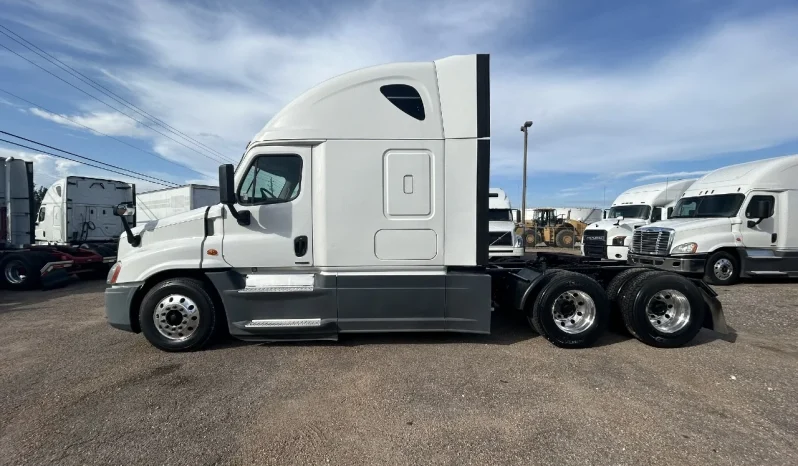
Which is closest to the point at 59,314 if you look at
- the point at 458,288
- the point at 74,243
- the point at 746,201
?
the point at 74,243

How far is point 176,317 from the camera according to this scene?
464 cm

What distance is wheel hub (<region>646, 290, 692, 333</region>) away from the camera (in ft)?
15.6

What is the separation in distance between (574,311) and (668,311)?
4.13 ft

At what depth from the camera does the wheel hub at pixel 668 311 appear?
4.75m

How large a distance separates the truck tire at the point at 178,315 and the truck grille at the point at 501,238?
6.80 meters

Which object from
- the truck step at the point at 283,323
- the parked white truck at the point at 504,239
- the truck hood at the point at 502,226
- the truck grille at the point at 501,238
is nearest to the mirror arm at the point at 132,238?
the truck step at the point at 283,323

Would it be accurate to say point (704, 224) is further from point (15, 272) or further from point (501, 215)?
point (15, 272)

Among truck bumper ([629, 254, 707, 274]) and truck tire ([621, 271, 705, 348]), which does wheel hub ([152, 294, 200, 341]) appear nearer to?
truck tire ([621, 271, 705, 348])

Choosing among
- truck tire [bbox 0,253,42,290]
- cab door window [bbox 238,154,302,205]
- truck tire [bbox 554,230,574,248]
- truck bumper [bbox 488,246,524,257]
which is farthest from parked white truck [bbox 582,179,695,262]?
truck tire [bbox 0,253,42,290]

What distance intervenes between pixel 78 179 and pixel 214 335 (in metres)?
11.6

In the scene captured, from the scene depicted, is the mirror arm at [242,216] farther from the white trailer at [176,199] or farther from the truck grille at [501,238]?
the white trailer at [176,199]

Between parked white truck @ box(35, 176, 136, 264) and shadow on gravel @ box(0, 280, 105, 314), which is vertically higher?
parked white truck @ box(35, 176, 136, 264)

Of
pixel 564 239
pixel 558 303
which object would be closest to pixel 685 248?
pixel 558 303

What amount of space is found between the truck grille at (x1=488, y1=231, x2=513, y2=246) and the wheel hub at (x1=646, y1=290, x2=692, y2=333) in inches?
181
